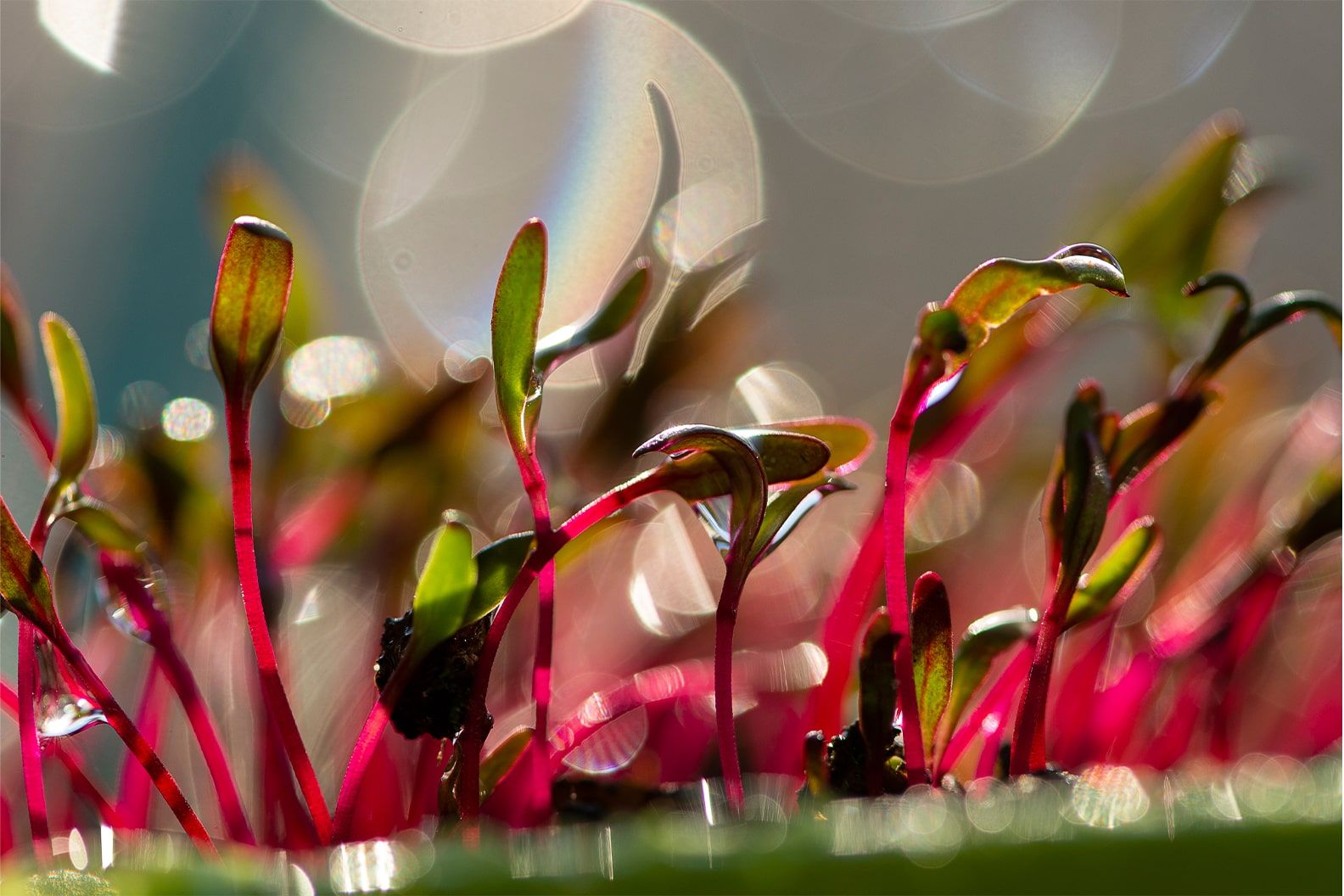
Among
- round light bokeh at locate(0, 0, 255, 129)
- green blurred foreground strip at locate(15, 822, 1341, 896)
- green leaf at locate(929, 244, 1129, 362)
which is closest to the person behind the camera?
green blurred foreground strip at locate(15, 822, 1341, 896)

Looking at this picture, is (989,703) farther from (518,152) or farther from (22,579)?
(518,152)

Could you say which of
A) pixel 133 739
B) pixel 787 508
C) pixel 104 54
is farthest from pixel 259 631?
pixel 104 54

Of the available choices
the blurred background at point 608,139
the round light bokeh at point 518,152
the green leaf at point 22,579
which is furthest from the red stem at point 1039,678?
the round light bokeh at point 518,152

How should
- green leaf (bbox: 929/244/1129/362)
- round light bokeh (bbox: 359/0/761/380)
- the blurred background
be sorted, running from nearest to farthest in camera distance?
green leaf (bbox: 929/244/1129/362), the blurred background, round light bokeh (bbox: 359/0/761/380)

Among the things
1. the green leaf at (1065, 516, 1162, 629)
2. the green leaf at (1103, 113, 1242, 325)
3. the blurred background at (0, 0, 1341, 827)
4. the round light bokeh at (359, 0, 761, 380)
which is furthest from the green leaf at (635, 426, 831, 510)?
the round light bokeh at (359, 0, 761, 380)

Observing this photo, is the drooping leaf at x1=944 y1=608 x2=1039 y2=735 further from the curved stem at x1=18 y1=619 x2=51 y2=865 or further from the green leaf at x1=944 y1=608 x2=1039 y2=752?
the curved stem at x1=18 y1=619 x2=51 y2=865

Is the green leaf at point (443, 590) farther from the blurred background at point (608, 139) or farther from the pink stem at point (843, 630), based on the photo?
the blurred background at point (608, 139)

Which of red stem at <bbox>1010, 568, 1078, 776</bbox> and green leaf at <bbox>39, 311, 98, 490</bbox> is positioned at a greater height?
green leaf at <bbox>39, 311, 98, 490</bbox>

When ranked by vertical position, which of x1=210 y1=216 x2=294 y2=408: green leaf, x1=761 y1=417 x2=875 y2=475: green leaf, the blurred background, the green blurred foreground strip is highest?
the blurred background
